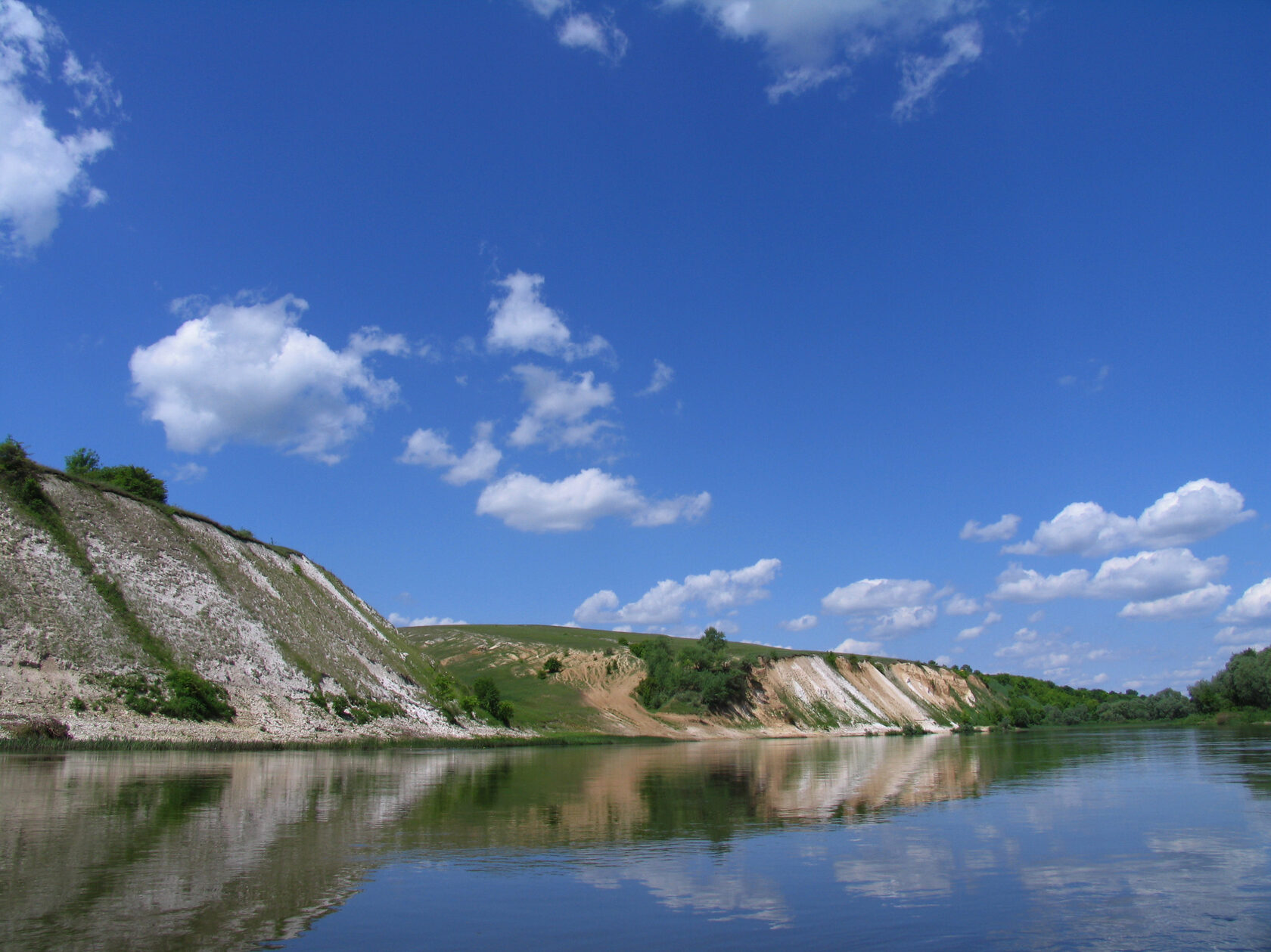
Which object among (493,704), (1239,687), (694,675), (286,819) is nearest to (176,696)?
(493,704)

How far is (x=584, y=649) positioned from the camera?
5404 inches

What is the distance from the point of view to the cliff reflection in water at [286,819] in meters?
10.2

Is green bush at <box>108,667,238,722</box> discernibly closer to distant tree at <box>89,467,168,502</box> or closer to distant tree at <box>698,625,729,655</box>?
distant tree at <box>89,467,168,502</box>

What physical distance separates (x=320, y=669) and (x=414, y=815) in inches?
2001

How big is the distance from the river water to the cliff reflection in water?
8 centimetres

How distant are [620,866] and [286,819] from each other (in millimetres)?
8719

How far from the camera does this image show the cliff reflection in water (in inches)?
400

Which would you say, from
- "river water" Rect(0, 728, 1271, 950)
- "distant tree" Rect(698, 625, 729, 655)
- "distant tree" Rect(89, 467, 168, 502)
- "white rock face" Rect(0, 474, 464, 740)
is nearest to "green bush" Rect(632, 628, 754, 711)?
"distant tree" Rect(698, 625, 729, 655)

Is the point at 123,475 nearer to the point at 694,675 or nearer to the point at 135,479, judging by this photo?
the point at 135,479

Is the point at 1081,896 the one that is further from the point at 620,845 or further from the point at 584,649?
the point at 584,649

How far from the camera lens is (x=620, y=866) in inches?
537

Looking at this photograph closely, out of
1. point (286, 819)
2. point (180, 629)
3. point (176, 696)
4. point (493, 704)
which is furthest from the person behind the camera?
point (493, 704)

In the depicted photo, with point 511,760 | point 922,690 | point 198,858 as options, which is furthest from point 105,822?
point 922,690

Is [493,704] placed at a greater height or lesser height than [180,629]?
lesser
